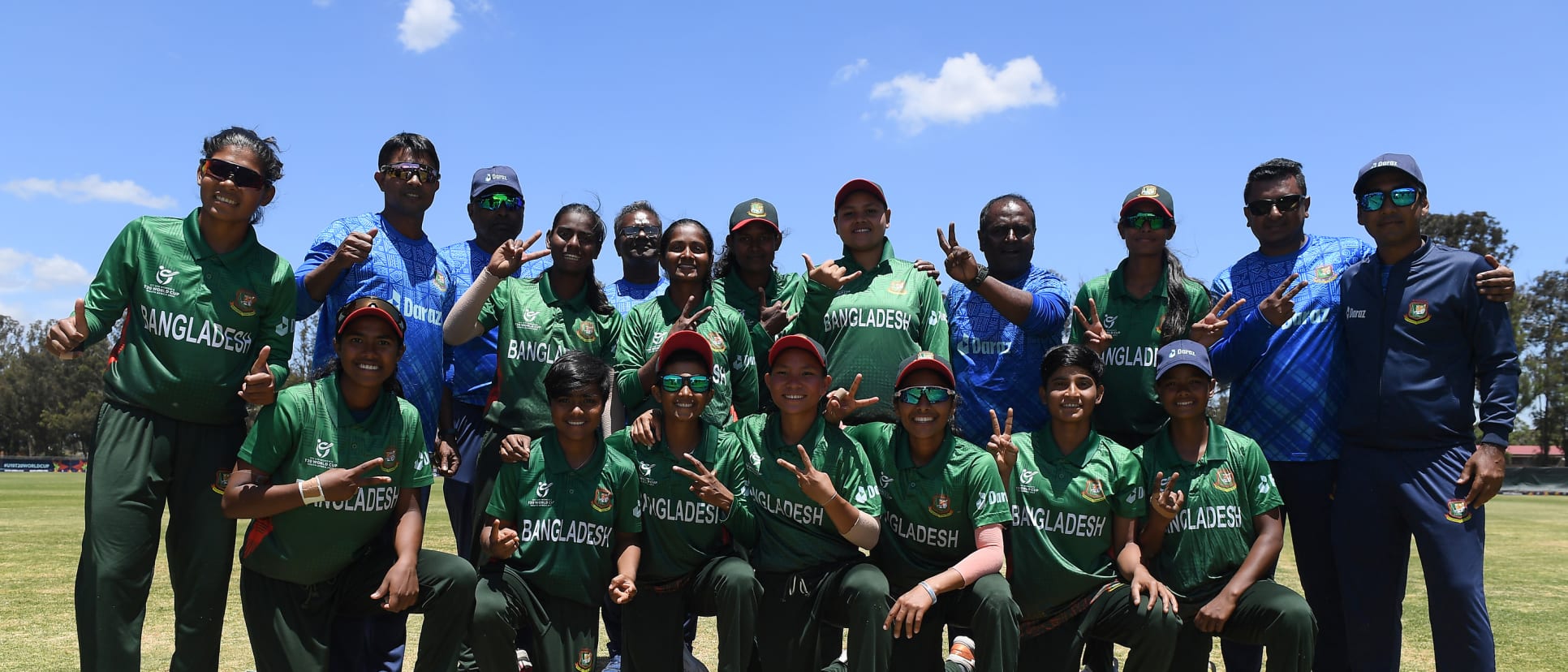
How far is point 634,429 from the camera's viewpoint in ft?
19.3

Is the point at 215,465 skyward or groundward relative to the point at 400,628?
skyward

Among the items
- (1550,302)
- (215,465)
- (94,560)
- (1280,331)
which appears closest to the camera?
(94,560)

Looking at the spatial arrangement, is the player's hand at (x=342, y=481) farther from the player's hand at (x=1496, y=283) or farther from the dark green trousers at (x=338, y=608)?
the player's hand at (x=1496, y=283)

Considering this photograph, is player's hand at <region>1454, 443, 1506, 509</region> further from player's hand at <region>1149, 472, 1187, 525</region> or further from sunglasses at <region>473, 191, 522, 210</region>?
sunglasses at <region>473, 191, 522, 210</region>

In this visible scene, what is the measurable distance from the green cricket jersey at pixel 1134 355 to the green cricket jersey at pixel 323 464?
13.4ft

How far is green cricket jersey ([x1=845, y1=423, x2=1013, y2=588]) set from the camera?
Answer: 18.2ft

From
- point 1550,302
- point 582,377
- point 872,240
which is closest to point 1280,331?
point 872,240

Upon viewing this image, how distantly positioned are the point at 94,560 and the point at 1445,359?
7.23m

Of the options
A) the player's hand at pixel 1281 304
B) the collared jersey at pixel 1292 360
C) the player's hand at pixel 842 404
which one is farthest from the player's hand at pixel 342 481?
the player's hand at pixel 1281 304

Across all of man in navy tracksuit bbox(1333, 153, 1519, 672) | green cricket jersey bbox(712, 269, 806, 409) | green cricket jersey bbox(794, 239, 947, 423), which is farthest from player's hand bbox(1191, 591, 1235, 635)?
green cricket jersey bbox(712, 269, 806, 409)

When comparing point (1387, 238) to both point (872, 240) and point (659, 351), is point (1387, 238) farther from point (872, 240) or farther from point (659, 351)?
point (659, 351)

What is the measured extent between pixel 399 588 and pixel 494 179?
10.2ft

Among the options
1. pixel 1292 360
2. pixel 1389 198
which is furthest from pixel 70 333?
pixel 1389 198

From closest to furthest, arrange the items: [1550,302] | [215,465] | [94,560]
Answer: [94,560]
[215,465]
[1550,302]
